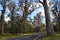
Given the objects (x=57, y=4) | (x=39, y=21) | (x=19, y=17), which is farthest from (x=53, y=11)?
(x=39, y=21)

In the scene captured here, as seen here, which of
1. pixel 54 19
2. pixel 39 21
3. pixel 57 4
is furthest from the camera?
pixel 39 21

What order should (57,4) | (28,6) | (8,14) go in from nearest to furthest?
(28,6) < (8,14) < (57,4)

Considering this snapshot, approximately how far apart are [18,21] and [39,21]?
192 ft

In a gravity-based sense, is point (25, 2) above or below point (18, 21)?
above

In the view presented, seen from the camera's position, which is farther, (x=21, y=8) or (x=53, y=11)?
(x=53, y=11)

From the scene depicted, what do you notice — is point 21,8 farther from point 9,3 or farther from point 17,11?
point 9,3

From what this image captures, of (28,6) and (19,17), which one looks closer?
(28,6)

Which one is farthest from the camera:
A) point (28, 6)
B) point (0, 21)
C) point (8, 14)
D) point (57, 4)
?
point (57, 4)

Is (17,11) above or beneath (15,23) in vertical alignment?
above

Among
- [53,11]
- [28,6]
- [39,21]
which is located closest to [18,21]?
[28,6]

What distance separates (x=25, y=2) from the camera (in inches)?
2376

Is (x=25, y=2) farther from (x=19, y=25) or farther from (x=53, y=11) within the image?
(x=53, y=11)

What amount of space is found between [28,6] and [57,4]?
53.0 feet

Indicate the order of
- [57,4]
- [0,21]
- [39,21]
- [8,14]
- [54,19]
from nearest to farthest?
1. [0,21]
2. [8,14]
3. [57,4]
4. [54,19]
5. [39,21]
